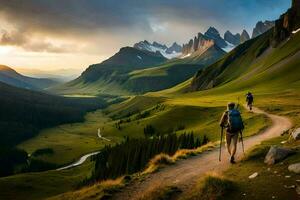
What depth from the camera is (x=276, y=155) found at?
2772cm

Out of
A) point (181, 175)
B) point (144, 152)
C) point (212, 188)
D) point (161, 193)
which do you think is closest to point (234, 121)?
point (181, 175)

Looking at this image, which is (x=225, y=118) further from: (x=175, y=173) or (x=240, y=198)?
(x=240, y=198)

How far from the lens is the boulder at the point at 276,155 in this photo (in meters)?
27.5

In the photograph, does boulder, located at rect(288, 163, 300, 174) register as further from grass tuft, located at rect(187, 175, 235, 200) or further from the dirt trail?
the dirt trail

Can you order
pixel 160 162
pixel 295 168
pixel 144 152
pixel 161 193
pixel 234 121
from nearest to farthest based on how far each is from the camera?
pixel 295 168 < pixel 161 193 < pixel 234 121 < pixel 160 162 < pixel 144 152

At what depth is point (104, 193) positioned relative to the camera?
29609 mm

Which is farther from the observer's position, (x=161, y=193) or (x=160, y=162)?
(x=160, y=162)

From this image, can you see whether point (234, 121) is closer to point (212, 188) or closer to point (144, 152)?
point (212, 188)

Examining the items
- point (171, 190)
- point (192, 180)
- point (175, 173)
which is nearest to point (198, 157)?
point (175, 173)

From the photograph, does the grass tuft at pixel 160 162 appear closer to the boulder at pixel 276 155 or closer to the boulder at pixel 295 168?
the boulder at pixel 276 155

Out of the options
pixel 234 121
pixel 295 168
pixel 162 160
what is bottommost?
pixel 162 160

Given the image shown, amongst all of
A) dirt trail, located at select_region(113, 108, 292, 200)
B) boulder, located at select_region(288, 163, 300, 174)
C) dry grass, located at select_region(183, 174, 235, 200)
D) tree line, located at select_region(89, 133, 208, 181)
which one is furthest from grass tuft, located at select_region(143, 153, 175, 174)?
tree line, located at select_region(89, 133, 208, 181)

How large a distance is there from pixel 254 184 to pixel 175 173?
8.80m

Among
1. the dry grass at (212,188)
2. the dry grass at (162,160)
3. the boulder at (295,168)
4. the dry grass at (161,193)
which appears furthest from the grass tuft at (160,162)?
the boulder at (295,168)
